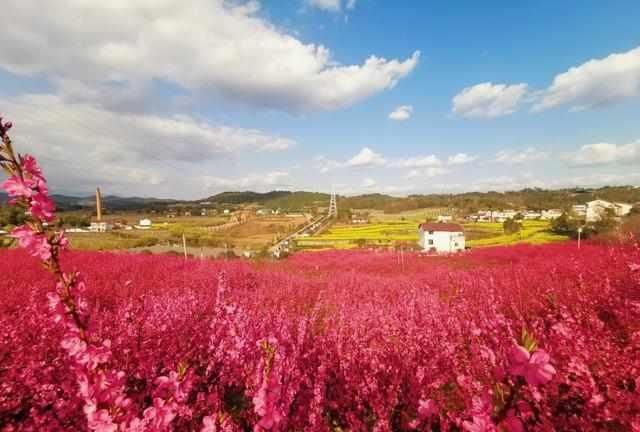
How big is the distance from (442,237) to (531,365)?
135 feet

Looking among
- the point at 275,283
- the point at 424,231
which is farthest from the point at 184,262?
the point at 424,231

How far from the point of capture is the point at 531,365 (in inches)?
41.4

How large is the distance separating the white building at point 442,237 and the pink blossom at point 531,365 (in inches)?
1543

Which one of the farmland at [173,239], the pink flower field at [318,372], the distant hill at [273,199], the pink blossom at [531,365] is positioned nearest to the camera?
the pink blossom at [531,365]

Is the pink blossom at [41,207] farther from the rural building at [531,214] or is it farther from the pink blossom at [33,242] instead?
the rural building at [531,214]

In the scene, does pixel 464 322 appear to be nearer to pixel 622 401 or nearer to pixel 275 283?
pixel 622 401

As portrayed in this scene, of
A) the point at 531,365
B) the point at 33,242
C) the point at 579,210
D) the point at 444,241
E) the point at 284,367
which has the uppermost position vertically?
the point at 33,242

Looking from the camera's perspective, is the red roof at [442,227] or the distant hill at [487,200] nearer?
the red roof at [442,227]

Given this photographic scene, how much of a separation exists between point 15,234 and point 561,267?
44.4 ft

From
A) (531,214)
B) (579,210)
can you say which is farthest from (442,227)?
(531,214)

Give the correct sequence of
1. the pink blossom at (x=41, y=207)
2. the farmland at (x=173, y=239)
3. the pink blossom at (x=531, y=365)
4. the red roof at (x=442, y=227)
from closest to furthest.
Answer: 1. the pink blossom at (x=531, y=365)
2. the pink blossom at (x=41, y=207)
3. the farmland at (x=173, y=239)
4. the red roof at (x=442, y=227)

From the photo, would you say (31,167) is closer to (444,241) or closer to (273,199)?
(444,241)

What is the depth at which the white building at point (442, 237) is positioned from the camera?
3894cm

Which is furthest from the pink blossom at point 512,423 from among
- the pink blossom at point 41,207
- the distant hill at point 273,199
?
the distant hill at point 273,199
